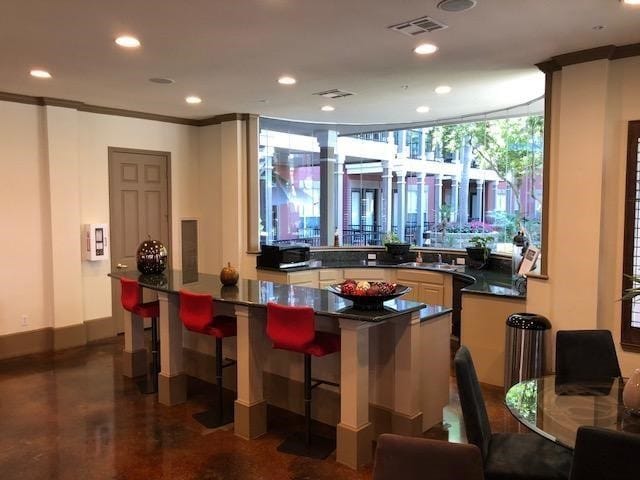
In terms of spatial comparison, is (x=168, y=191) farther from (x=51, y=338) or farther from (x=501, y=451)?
(x=501, y=451)

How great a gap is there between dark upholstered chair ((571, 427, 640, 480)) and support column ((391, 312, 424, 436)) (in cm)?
170

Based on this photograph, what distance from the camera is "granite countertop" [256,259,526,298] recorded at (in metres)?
4.59

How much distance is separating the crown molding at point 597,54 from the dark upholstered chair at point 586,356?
6.89ft

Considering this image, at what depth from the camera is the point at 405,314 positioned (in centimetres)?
318

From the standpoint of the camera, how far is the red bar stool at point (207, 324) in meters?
3.67

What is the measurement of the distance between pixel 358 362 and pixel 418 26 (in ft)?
6.97

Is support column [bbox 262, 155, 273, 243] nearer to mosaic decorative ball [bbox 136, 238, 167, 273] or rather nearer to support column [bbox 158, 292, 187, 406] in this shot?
mosaic decorative ball [bbox 136, 238, 167, 273]

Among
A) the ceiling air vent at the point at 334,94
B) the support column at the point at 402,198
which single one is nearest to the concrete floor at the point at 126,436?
the ceiling air vent at the point at 334,94

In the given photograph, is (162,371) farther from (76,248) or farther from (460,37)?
(460,37)

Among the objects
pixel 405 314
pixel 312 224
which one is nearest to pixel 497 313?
pixel 405 314

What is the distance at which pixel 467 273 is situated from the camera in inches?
227

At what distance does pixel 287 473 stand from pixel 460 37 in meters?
3.00

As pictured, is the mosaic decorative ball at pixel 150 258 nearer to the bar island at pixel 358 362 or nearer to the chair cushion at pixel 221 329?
the bar island at pixel 358 362

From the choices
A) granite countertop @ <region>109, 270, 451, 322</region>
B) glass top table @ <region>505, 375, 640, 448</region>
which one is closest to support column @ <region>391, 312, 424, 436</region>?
granite countertop @ <region>109, 270, 451, 322</region>
